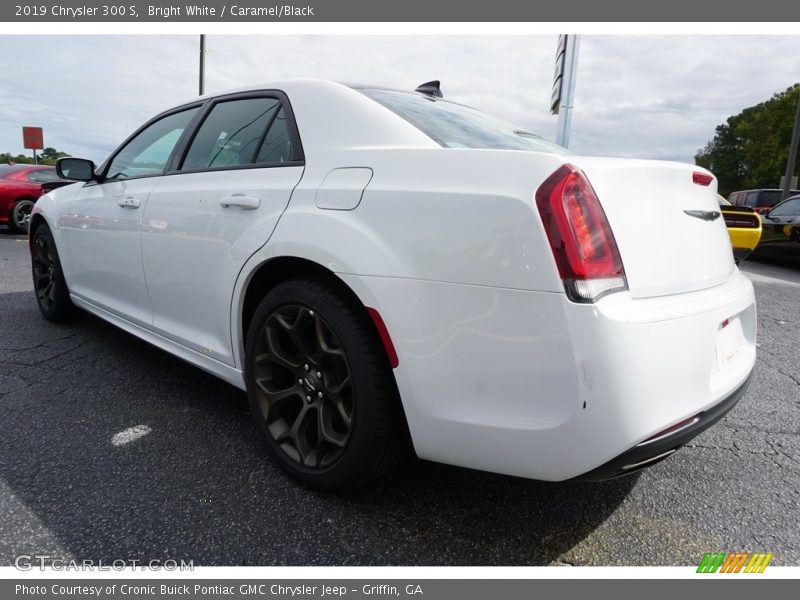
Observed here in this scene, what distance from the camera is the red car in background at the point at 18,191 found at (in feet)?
33.1

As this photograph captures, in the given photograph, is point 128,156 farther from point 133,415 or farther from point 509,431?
point 509,431

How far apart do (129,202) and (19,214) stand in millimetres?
9452

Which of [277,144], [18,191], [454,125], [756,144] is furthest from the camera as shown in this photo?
[756,144]

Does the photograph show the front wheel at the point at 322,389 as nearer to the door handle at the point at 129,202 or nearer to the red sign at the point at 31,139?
the door handle at the point at 129,202

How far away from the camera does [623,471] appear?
4.97 ft

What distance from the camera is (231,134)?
98.7 inches

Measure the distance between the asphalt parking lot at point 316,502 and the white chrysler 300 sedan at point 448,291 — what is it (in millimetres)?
213

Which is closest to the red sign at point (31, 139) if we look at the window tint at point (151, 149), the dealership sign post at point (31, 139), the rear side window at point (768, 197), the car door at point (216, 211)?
the dealership sign post at point (31, 139)

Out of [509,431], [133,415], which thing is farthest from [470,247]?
[133,415]

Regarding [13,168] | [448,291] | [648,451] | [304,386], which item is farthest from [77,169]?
[13,168]

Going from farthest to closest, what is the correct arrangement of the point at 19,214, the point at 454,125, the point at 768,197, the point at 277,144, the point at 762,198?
the point at 762,198 → the point at 768,197 → the point at 19,214 → the point at 277,144 → the point at 454,125

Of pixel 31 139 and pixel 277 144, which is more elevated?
pixel 31 139
